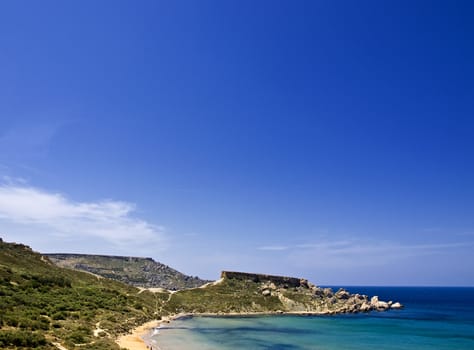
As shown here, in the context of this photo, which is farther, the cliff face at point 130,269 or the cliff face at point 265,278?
the cliff face at point 130,269

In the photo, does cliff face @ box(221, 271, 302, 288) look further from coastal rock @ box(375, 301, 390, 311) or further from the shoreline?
the shoreline

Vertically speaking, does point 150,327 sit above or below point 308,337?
above

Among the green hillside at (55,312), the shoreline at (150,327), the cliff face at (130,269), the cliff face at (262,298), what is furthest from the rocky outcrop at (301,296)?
the green hillside at (55,312)

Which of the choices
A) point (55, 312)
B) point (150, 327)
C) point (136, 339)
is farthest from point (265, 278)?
point (55, 312)

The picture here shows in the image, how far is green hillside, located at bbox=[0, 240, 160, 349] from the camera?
33.1m

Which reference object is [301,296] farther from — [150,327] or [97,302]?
[97,302]

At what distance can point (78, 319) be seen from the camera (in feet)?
150

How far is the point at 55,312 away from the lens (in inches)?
1727

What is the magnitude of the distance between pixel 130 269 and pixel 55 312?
431 ft

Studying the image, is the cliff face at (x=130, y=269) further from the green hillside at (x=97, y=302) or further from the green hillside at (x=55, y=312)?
the green hillside at (x=55, y=312)

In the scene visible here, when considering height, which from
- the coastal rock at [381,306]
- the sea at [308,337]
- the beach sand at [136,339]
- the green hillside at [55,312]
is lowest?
the coastal rock at [381,306]

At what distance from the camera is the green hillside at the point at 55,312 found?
33.1m

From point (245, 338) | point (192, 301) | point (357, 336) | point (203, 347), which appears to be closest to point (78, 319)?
point (203, 347)

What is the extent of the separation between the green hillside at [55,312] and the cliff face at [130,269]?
72.8 meters
